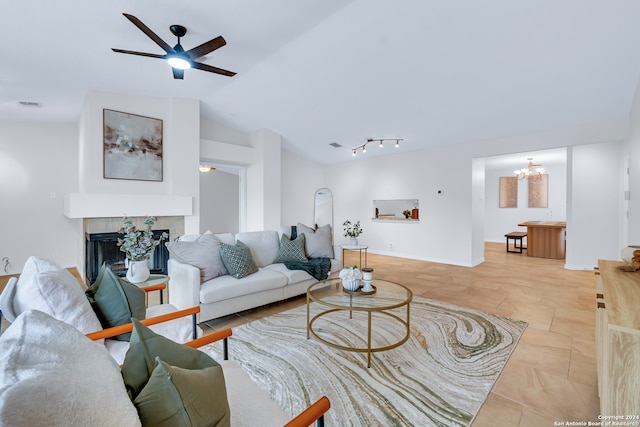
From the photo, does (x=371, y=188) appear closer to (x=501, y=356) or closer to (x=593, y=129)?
(x=593, y=129)

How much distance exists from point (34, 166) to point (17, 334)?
6.21m

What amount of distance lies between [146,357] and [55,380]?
1.03 ft

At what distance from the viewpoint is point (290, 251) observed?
3727 millimetres

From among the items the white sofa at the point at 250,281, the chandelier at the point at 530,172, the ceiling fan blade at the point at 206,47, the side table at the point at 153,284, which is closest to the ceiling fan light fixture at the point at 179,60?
the ceiling fan blade at the point at 206,47

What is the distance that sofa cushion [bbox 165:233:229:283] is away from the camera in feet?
9.78

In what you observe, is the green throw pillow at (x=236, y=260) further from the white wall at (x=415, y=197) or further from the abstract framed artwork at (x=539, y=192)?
the abstract framed artwork at (x=539, y=192)

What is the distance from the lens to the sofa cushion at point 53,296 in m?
1.30

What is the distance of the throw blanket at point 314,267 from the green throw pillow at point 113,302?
1929 mm

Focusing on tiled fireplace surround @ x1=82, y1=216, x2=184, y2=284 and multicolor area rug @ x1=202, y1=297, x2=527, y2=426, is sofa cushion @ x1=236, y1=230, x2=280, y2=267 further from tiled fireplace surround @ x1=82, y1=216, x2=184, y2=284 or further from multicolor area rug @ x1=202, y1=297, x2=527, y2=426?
tiled fireplace surround @ x1=82, y1=216, x2=184, y2=284

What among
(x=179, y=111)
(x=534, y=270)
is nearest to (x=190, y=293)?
(x=179, y=111)

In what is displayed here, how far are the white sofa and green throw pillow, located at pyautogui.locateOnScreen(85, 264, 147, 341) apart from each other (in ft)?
3.29

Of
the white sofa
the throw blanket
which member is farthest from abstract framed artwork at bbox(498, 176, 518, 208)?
the throw blanket

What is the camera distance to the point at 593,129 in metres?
4.45

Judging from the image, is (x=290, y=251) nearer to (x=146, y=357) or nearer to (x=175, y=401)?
(x=146, y=357)
